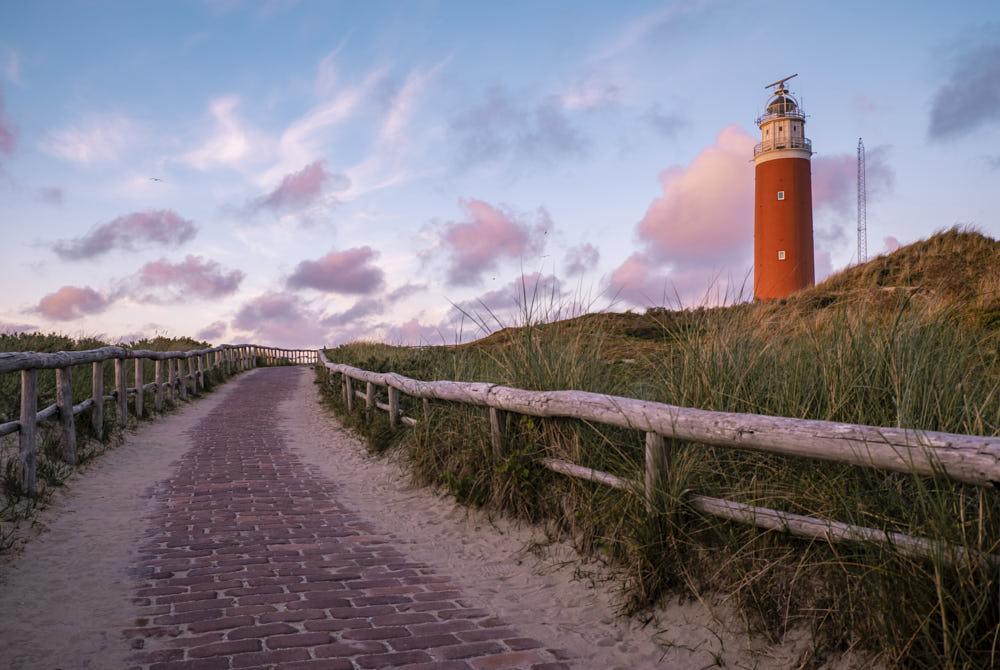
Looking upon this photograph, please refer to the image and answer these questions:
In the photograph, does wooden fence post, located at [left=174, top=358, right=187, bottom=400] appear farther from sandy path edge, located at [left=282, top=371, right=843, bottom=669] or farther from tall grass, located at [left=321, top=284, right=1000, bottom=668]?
tall grass, located at [left=321, top=284, right=1000, bottom=668]

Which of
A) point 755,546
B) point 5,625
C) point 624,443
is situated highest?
point 624,443

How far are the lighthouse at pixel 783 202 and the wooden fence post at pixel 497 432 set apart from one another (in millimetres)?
29618

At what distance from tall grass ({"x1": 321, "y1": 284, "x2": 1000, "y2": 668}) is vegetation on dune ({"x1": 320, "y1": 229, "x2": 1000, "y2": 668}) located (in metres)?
0.01

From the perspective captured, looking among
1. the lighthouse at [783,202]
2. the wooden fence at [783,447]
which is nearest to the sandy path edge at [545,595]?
the wooden fence at [783,447]

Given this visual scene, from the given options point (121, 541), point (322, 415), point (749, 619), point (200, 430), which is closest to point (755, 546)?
point (749, 619)

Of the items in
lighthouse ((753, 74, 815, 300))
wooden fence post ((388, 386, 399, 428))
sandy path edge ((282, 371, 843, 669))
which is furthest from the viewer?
lighthouse ((753, 74, 815, 300))

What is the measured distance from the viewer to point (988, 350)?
19.1 feet

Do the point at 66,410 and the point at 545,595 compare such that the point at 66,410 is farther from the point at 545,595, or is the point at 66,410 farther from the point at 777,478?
the point at 777,478

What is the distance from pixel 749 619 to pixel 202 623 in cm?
296

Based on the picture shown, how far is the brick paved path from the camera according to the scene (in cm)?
380

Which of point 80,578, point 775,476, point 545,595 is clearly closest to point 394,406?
point 80,578

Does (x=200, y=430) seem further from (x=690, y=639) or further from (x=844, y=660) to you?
(x=844, y=660)

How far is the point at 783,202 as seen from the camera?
3516 centimetres

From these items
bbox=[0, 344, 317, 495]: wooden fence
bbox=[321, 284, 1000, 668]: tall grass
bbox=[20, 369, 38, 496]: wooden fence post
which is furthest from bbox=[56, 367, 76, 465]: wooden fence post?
bbox=[321, 284, 1000, 668]: tall grass
